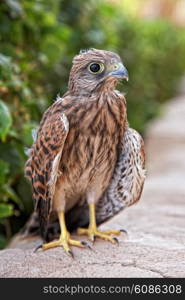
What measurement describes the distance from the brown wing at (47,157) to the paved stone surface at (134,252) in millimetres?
310

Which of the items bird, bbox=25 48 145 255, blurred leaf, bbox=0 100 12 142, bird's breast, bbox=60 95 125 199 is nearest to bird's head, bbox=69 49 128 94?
bird, bbox=25 48 145 255

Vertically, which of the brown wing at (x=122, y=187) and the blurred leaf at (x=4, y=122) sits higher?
the blurred leaf at (x=4, y=122)

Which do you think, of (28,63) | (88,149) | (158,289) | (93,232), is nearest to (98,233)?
(93,232)

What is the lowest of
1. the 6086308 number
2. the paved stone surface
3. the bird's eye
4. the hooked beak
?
the 6086308 number

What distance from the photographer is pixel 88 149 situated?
Answer: 11.6 ft

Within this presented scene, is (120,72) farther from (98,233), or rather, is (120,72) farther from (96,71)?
(98,233)

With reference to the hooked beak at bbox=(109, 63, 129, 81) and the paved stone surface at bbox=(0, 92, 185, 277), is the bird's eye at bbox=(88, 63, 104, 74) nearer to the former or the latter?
the hooked beak at bbox=(109, 63, 129, 81)

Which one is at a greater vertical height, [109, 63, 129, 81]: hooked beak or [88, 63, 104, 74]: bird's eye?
[88, 63, 104, 74]: bird's eye

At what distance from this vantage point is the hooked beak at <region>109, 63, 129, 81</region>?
3213 millimetres

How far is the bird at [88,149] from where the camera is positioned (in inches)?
133

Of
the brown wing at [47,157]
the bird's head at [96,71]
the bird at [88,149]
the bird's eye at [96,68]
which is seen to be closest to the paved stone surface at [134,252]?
the bird at [88,149]

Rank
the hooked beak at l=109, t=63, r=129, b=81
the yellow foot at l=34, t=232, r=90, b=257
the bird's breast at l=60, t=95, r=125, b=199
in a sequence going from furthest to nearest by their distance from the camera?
the yellow foot at l=34, t=232, r=90, b=257 → the bird's breast at l=60, t=95, r=125, b=199 → the hooked beak at l=109, t=63, r=129, b=81

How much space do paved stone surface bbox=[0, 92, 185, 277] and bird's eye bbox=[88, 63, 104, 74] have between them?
112cm

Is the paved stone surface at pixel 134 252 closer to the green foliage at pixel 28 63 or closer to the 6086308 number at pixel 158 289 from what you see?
the 6086308 number at pixel 158 289
